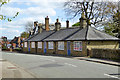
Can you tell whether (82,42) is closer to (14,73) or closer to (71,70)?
(71,70)

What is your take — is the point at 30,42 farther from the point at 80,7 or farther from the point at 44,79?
the point at 44,79

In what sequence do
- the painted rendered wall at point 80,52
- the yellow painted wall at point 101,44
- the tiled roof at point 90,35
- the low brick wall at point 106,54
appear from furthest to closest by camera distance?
the tiled roof at point 90,35 → the yellow painted wall at point 101,44 → the painted rendered wall at point 80,52 → the low brick wall at point 106,54

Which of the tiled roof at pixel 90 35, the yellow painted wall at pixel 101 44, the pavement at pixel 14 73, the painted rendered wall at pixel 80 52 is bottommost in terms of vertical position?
the pavement at pixel 14 73

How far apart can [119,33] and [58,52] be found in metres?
16.4

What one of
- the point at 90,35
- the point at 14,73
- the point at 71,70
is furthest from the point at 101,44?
the point at 14,73

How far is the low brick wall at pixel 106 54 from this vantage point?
21.3 metres

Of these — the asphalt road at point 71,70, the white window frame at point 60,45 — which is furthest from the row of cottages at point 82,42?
A: the asphalt road at point 71,70

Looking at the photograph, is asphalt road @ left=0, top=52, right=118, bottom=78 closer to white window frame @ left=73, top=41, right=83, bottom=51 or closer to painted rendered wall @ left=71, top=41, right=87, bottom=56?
painted rendered wall @ left=71, top=41, right=87, bottom=56

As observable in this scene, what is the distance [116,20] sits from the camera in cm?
3816

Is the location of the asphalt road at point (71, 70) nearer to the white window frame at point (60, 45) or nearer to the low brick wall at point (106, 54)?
the low brick wall at point (106, 54)

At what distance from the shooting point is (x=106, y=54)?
23.2 metres

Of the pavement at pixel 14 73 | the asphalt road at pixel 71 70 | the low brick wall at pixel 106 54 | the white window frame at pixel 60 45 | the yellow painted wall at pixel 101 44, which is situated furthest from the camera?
the white window frame at pixel 60 45

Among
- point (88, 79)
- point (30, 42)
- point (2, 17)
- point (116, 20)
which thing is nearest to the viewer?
point (2, 17)

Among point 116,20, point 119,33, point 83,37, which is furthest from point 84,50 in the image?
point 119,33
